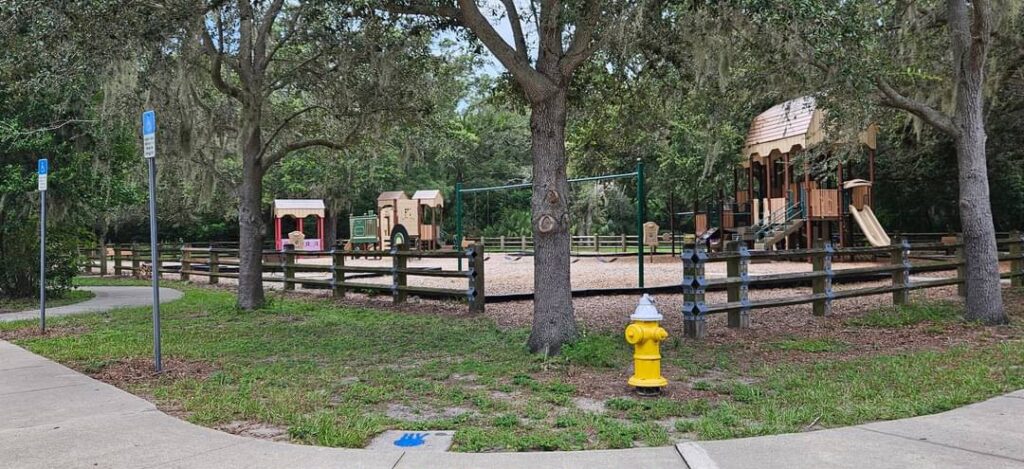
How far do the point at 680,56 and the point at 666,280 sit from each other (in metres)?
7.30

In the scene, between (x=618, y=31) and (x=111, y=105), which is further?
(x=111, y=105)

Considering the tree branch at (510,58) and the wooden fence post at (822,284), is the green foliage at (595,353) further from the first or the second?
the wooden fence post at (822,284)

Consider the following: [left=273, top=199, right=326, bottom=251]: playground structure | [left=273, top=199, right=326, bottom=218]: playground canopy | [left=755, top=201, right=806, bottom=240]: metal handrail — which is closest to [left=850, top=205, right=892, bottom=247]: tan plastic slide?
[left=755, top=201, right=806, bottom=240]: metal handrail

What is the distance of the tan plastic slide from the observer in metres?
19.1

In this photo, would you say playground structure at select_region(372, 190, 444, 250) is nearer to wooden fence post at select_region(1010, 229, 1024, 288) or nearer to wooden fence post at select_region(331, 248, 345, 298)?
wooden fence post at select_region(331, 248, 345, 298)

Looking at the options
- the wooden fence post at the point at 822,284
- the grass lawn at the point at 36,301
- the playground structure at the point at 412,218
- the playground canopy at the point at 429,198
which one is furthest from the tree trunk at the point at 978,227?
the playground canopy at the point at 429,198

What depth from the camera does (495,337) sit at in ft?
27.7

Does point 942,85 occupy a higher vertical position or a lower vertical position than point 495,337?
higher

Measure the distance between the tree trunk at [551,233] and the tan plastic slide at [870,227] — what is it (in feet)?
49.3

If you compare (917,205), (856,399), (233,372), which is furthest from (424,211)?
(856,399)

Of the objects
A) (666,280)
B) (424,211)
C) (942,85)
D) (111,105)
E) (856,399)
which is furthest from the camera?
(424,211)

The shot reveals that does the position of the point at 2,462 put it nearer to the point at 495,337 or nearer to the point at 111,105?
the point at 495,337

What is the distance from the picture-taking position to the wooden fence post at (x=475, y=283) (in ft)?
35.9

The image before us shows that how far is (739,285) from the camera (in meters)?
8.80
